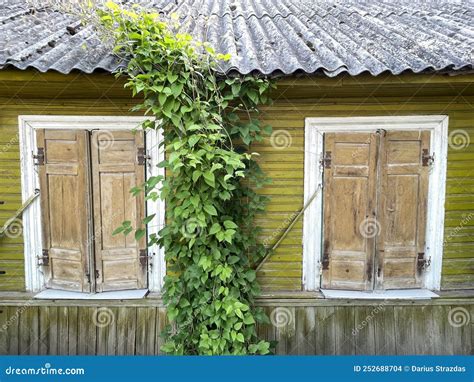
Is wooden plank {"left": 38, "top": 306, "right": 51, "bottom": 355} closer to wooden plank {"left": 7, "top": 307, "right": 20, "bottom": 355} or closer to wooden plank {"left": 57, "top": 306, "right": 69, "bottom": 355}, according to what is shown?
wooden plank {"left": 57, "top": 306, "right": 69, "bottom": 355}

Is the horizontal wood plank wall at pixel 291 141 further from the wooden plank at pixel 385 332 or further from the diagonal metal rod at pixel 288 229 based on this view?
the wooden plank at pixel 385 332

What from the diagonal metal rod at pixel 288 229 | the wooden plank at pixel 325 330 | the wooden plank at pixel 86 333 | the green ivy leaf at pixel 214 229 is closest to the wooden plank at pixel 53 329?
the wooden plank at pixel 86 333

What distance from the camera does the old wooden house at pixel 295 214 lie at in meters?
3.93

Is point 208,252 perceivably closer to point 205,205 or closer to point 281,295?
Answer: point 205,205

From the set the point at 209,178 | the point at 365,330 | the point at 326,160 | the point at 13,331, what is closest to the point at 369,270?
the point at 365,330

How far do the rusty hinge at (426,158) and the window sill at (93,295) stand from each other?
10.7 ft

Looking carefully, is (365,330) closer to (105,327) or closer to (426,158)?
(426,158)

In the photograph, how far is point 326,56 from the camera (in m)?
3.45

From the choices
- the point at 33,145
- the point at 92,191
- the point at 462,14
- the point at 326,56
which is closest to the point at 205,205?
the point at 92,191

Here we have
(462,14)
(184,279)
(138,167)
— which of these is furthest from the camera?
(462,14)

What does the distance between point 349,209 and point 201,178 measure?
171 centimetres

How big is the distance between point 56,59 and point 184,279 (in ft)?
7.48

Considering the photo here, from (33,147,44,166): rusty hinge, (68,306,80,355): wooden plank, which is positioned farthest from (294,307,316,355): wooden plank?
(33,147,44,166): rusty hinge

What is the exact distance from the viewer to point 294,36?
4047 mm
